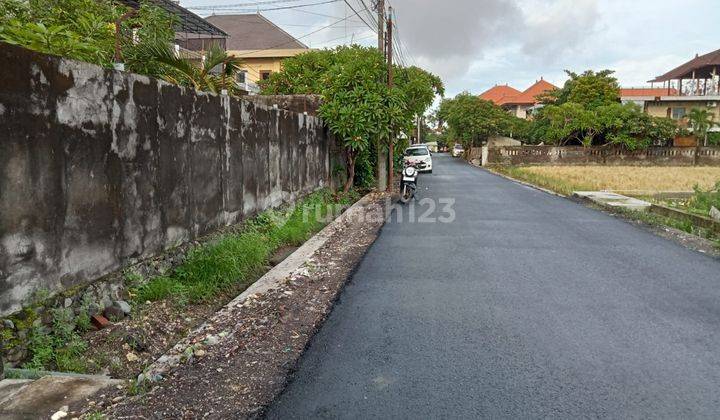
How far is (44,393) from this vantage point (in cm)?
344

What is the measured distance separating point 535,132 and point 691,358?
1948 inches

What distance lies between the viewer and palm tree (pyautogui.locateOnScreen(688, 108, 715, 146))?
138 ft

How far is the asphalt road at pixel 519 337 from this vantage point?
11.3 feet

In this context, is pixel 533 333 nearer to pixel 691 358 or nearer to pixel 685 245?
pixel 691 358

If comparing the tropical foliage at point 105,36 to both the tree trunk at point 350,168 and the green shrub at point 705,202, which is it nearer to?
the tree trunk at point 350,168

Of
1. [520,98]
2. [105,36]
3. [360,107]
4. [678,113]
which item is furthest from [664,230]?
[520,98]

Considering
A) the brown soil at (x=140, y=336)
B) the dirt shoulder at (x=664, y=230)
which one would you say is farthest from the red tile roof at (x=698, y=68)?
the brown soil at (x=140, y=336)

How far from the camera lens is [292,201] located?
12016 mm

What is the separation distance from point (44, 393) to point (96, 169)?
217 cm

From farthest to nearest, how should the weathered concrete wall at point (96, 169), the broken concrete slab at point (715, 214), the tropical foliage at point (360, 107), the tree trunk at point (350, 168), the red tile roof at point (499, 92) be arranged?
the red tile roof at point (499, 92)
the tree trunk at point (350, 168)
the tropical foliage at point (360, 107)
the broken concrete slab at point (715, 214)
the weathered concrete wall at point (96, 169)

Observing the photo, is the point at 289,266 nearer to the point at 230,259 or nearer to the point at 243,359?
the point at 230,259

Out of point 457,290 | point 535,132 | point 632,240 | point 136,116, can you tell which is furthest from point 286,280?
point 535,132

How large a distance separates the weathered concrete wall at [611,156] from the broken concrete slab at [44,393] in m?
41.5

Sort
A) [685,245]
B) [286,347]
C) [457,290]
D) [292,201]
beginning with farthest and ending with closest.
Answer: [292,201], [685,245], [457,290], [286,347]
